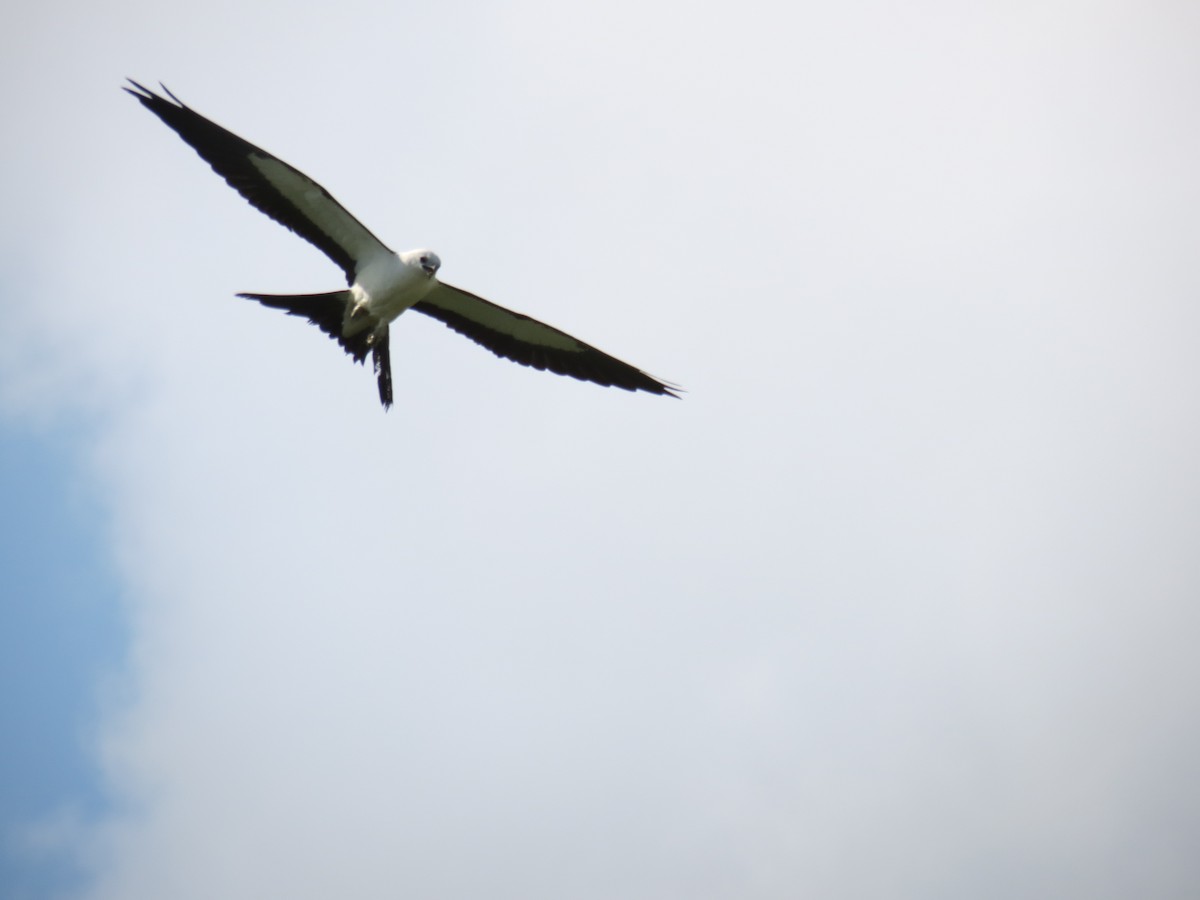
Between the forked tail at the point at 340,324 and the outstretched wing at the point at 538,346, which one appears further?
the outstretched wing at the point at 538,346

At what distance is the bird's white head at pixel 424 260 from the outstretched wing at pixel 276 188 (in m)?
0.40

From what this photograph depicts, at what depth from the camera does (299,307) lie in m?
13.5

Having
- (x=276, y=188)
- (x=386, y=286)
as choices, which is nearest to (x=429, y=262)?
(x=386, y=286)

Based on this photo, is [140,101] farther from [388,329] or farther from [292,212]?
[388,329]

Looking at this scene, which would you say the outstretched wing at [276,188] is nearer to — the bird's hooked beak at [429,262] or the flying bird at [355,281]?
the flying bird at [355,281]

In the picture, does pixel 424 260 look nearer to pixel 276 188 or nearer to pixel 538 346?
pixel 276 188

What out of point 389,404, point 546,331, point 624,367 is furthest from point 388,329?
point 624,367

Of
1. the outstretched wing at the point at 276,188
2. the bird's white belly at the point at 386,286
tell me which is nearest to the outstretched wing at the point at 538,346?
the bird's white belly at the point at 386,286

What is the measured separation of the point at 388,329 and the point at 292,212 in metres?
1.76

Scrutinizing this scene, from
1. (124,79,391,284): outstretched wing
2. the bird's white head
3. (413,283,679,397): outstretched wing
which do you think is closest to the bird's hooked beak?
the bird's white head

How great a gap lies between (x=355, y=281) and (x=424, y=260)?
99 centimetres

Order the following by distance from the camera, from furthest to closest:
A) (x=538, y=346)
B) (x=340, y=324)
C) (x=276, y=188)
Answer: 1. (x=538, y=346)
2. (x=340, y=324)
3. (x=276, y=188)

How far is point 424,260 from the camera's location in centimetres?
1351

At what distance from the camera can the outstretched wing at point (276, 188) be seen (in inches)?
502
